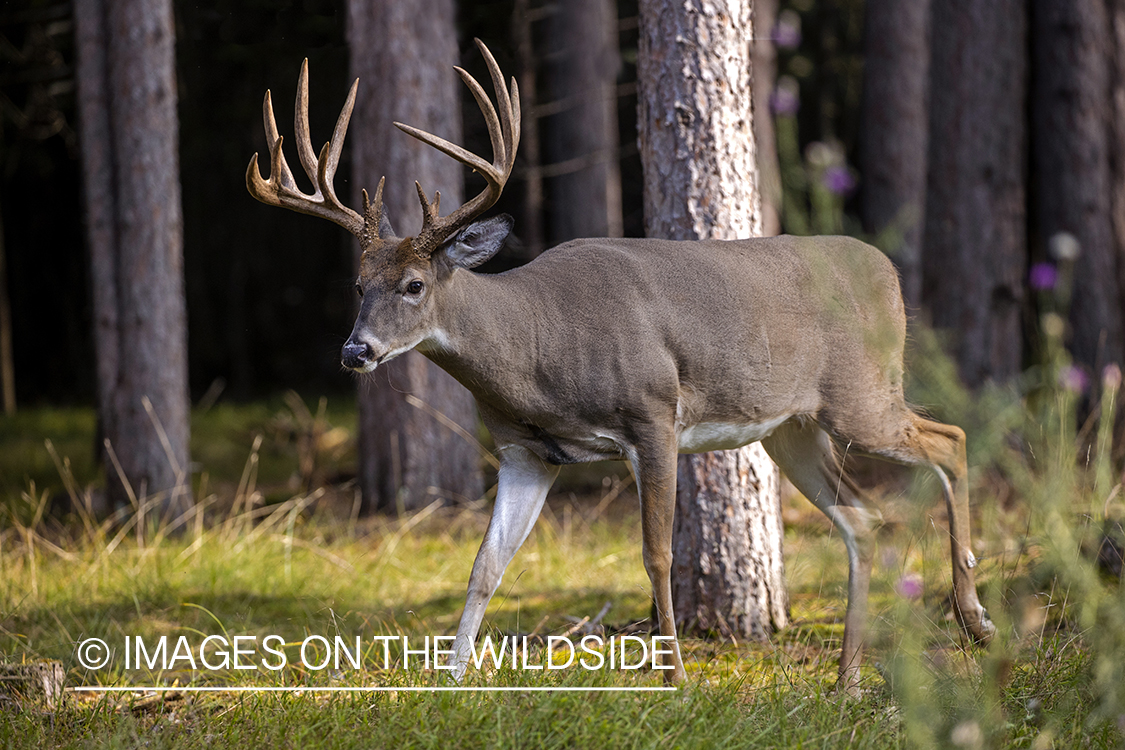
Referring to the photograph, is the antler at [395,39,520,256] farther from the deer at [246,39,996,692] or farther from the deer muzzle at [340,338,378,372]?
the deer muzzle at [340,338,378,372]

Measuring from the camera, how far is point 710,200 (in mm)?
4777

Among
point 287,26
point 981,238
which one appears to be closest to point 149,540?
point 287,26

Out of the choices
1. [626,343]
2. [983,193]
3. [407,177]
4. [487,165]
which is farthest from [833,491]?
[983,193]

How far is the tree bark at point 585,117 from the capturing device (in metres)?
11.9

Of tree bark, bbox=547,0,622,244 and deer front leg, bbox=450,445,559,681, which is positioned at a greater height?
tree bark, bbox=547,0,622,244

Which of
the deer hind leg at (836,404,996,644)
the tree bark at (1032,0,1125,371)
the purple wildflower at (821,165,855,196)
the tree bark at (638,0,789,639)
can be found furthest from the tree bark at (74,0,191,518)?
the tree bark at (1032,0,1125,371)

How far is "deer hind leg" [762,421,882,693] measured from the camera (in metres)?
4.34

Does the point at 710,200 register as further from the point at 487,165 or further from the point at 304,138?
the point at 304,138

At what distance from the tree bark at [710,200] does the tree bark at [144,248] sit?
384 cm

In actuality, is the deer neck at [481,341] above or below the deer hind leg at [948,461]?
above

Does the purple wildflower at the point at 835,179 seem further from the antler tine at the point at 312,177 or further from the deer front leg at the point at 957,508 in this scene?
the deer front leg at the point at 957,508

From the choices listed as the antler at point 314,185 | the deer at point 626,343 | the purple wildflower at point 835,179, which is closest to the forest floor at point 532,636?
the deer at point 626,343

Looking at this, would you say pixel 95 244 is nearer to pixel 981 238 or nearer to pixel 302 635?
pixel 302 635

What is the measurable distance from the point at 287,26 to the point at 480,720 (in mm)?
8212
